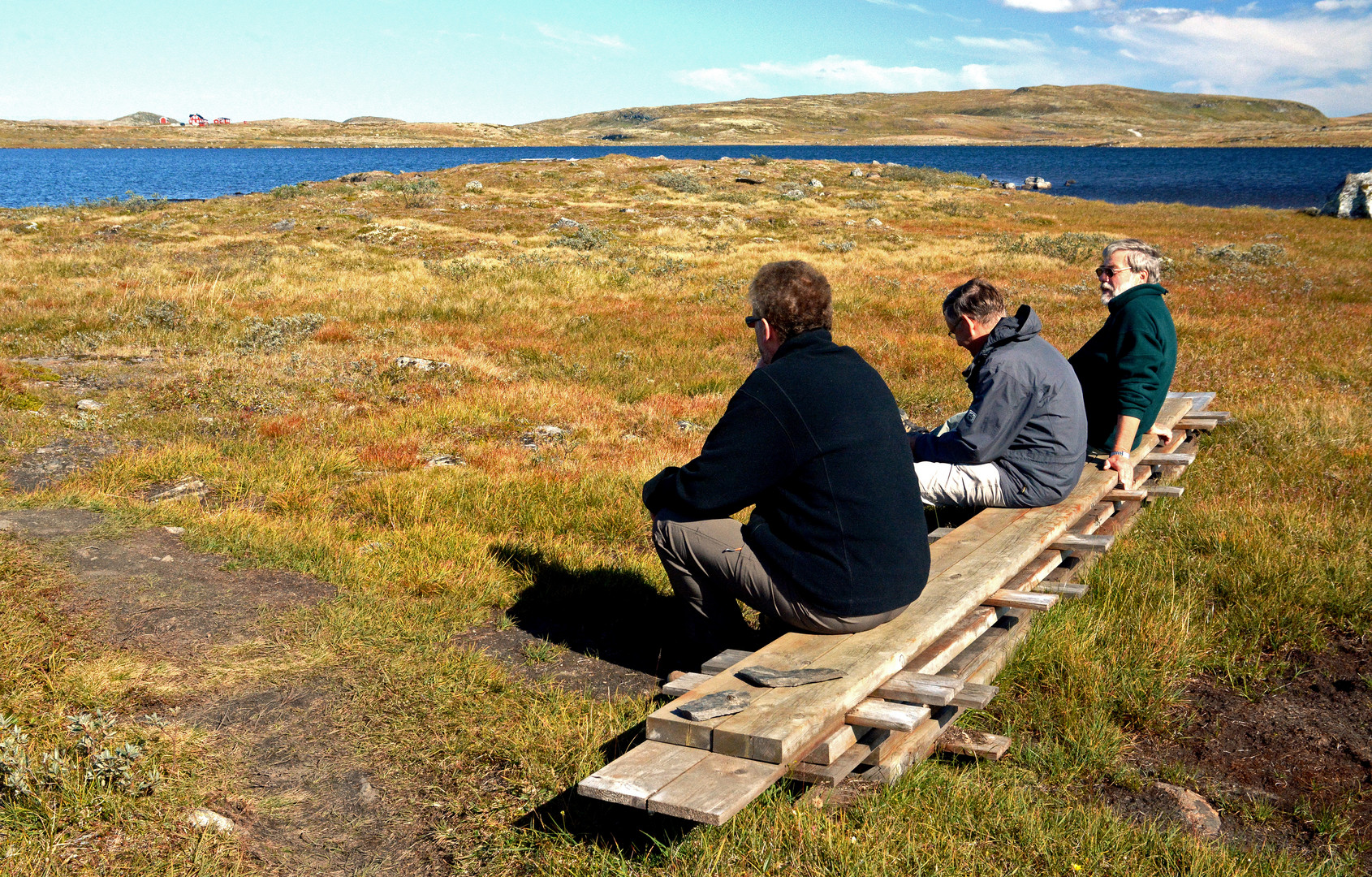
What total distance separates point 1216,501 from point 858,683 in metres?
5.26

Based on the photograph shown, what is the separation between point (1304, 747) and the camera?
13.7 ft

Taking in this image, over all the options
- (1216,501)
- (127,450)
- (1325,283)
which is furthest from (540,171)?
(1216,501)

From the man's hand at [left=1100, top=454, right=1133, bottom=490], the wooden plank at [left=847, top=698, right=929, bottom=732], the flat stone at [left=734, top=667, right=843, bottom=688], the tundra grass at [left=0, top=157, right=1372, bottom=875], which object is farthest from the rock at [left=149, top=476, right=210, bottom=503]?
the man's hand at [left=1100, top=454, right=1133, bottom=490]

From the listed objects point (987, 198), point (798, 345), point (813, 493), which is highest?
point (987, 198)

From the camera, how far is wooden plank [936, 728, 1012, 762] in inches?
151

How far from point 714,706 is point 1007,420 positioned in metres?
3.29

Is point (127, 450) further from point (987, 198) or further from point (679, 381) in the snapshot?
point (987, 198)

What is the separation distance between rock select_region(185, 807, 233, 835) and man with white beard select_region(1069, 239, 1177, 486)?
5.71m

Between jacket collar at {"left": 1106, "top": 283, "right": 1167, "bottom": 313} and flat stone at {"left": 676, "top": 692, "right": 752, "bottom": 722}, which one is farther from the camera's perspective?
jacket collar at {"left": 1106, "top": 283, "right": 1167, "bottom": 313}

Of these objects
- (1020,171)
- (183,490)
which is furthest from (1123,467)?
(1020,171)

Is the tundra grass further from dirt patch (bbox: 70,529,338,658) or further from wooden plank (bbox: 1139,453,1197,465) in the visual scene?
wooden plank (bbox: 1139,453,1197,465)

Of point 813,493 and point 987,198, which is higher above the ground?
point 987,198

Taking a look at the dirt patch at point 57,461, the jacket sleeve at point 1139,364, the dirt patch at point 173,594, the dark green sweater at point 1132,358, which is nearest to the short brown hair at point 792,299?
the dark green sweater at point 1132,358

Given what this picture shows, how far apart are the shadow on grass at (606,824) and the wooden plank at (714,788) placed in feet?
1.36
